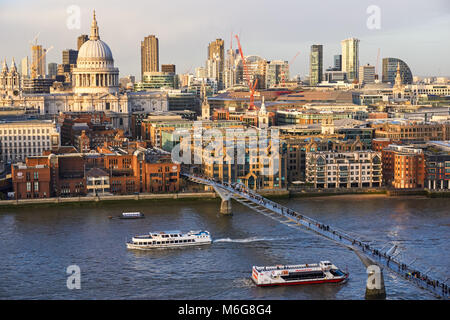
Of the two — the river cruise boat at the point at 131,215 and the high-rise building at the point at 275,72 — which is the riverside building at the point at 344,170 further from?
the high-rise building at the point at 275,72

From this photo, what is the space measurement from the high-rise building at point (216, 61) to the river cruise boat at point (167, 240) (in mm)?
63098

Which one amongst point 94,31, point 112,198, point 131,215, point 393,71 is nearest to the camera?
point 131,215

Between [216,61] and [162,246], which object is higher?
[216,61]

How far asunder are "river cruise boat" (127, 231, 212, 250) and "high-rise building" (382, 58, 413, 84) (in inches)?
2459

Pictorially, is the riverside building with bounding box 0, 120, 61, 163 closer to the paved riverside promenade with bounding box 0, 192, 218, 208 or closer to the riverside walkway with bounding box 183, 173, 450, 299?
the paved riverside promenade with bounding box 0, 192, 218, 208

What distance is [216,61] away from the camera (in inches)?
3376

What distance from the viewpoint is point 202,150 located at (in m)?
26.8

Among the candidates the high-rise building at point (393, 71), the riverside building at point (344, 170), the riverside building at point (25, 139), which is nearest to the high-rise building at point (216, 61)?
the high-rise building at point (393, 71)

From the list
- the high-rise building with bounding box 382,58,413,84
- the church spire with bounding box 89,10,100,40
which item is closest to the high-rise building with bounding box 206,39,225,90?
the high-rise building with bounding box 382,58,413,84

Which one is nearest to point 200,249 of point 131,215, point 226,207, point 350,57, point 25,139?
point 226,207

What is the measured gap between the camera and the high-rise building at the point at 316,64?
289ft

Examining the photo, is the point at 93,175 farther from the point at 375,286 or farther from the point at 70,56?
the point at 70,56

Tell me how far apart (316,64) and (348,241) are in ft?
241

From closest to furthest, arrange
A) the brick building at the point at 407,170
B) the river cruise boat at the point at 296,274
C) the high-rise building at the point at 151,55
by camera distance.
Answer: the river cruise boat at the point at 296,274, the brick building at the point at 407,170, the high-rise building at the point at 151,55
